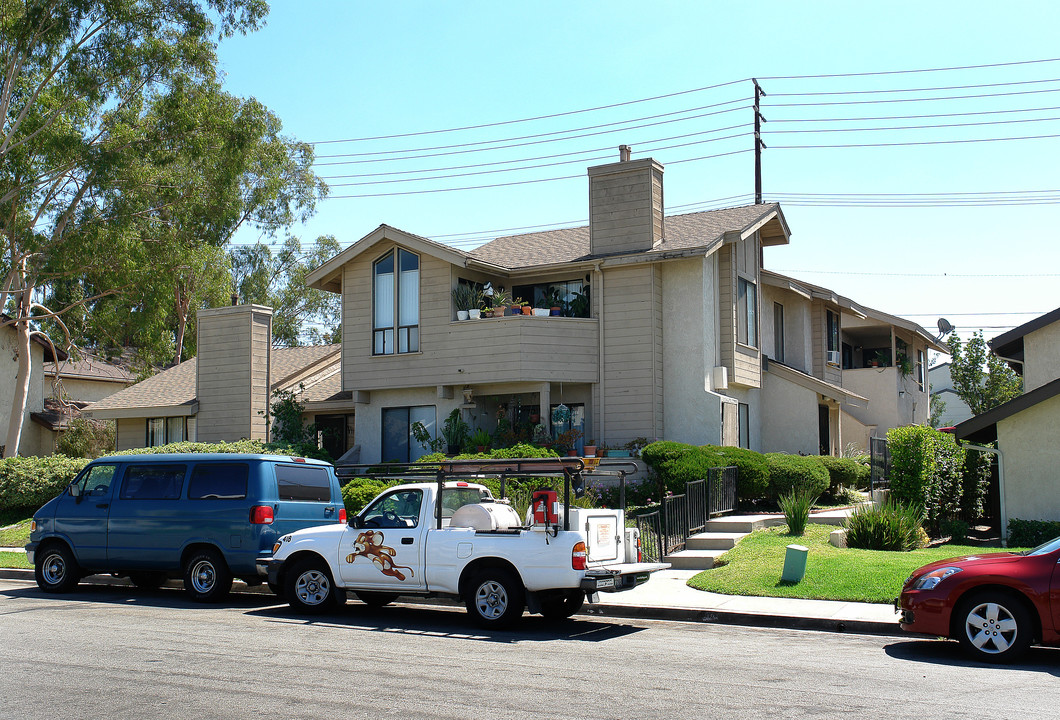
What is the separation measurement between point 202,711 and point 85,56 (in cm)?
2582

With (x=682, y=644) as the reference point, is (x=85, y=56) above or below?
above

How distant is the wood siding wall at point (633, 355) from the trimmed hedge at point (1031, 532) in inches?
344

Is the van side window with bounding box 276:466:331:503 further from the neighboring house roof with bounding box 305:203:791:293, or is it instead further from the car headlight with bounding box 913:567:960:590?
the neighboring house roof with bounding box 305:203:791:293

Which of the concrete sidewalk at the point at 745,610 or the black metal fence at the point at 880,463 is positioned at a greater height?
the black metal fence at the point at 880,463

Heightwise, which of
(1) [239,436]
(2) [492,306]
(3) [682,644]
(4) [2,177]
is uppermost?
(4) [2,177]

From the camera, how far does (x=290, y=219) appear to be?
4794cm

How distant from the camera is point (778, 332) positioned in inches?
1190

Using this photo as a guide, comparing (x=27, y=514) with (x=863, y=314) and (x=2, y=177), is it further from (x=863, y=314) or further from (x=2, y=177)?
(x=863, y=314)

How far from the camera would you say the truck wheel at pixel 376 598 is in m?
12.6

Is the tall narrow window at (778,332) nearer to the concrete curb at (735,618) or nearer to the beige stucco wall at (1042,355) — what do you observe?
the beige stucco wall at (1042,355)

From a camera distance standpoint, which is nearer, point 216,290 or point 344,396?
point 344,396

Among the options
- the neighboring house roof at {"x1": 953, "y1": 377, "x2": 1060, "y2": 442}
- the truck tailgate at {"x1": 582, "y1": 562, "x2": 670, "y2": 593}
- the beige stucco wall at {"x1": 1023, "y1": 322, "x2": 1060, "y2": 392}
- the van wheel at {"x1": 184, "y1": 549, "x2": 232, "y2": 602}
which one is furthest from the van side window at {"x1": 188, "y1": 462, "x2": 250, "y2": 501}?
the beige stucco wall at {"x1": 1023, "y1": 322, "x2": 1060, "y2": 392}

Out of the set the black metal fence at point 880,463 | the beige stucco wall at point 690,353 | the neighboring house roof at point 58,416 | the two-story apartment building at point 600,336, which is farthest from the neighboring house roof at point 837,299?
the neighboring house roof at point 58,416

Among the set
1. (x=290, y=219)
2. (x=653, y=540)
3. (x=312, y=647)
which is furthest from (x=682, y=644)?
(x=290, y=219)
